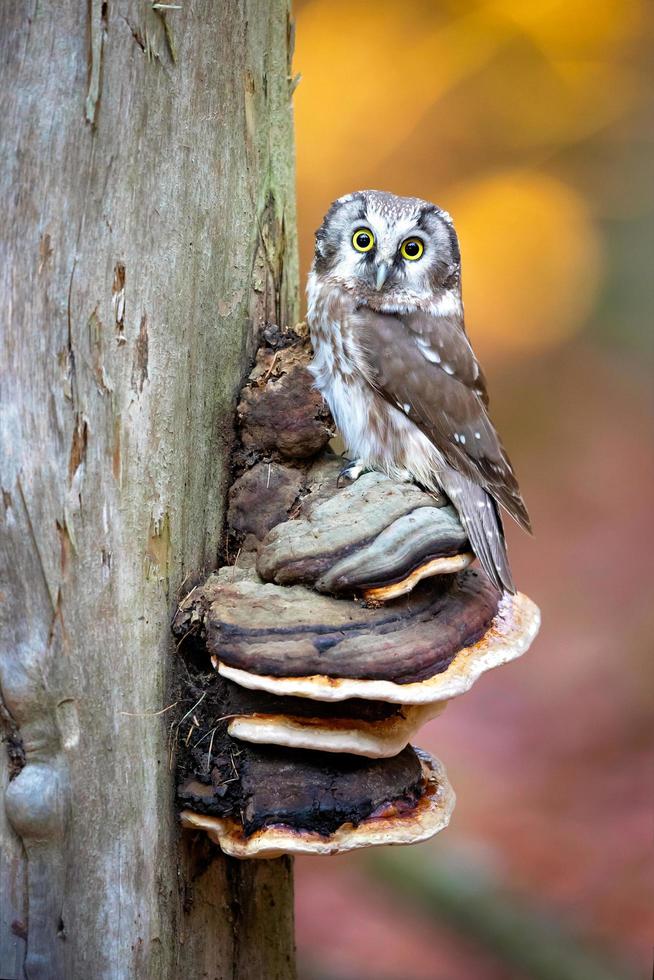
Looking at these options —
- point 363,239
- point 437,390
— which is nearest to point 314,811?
point 437,390

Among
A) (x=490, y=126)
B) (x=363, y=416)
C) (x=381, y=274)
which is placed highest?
(x=490, y=126)

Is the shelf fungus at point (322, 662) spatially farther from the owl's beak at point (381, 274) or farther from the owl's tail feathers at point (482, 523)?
the owl's beak at point (381, 274)

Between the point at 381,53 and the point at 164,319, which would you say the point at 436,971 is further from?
the point at 381,53

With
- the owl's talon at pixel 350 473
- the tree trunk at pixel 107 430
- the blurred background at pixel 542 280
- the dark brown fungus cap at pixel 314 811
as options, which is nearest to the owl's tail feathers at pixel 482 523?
the owl's talon at pixel 350 473

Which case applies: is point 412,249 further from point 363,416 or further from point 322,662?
point 322,662

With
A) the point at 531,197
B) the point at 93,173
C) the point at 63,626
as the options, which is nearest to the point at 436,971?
the point at 63,626

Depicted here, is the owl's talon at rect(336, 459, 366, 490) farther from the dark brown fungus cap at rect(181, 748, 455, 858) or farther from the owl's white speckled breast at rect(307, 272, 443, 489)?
the dark brown fungus cap at rect(181, 748, 455, 858)

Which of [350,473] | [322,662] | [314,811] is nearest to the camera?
[322,662]
